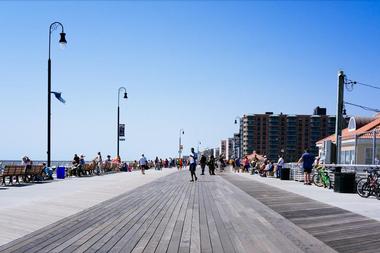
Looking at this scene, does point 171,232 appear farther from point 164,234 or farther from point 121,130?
point 121,130

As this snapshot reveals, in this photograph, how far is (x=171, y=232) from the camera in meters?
8.66

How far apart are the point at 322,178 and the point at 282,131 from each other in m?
164

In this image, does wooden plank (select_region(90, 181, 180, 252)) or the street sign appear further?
the street sign

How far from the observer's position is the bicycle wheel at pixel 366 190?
652 inches

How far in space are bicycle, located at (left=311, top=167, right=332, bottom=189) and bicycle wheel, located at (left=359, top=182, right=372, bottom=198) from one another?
4.61m

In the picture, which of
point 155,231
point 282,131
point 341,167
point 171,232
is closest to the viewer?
point 171,232

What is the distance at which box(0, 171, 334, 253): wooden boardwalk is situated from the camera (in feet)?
23.8

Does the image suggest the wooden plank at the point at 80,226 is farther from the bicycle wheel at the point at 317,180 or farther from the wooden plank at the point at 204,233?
the bicycle wheel at the point at 317,180

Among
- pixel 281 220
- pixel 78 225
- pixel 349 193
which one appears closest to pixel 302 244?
pixel 281 220

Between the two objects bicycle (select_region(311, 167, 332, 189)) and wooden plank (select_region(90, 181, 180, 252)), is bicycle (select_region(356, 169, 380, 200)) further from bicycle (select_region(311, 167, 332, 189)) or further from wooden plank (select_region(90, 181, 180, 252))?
wooden plank (select_region(90, 181, 180, 252))

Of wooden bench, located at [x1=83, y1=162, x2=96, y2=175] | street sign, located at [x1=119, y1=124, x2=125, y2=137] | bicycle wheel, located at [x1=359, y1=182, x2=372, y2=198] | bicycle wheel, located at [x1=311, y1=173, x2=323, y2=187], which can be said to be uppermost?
street sign, located at [x1=119, y1=124, x2=125, y2=137]

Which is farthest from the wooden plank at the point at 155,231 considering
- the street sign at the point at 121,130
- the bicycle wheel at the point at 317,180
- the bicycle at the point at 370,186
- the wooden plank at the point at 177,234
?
the street sign at the point at 121,130

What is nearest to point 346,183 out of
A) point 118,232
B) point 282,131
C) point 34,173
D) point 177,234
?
point 177,234

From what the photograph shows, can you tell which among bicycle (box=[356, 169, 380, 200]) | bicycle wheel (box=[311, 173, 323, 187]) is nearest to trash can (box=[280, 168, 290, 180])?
bicycle wheel (box=[311, 173, 323, 187])
